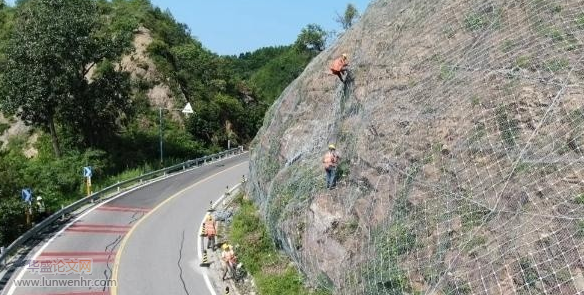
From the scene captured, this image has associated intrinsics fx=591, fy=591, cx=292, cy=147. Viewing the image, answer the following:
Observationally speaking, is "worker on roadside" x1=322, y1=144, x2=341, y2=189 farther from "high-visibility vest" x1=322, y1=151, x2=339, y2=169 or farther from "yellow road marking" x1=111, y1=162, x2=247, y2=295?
"yellow road marking" x1=111, y1=162, x2=247, y2=295

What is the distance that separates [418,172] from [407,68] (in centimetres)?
418

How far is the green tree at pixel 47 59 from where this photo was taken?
31.0 m

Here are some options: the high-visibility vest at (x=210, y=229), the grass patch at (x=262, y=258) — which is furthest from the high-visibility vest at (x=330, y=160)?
the high-visibility vest at (x=210, y=229)

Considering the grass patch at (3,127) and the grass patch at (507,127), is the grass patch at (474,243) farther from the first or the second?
the grass patch at (3,127)

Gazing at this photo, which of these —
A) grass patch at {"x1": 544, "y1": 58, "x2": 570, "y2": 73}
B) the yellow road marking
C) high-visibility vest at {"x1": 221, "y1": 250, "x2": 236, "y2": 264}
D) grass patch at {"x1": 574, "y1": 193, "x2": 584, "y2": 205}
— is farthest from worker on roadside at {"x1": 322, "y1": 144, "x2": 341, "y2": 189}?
grass patch at {"x1": 574, "y1": 193, "x2": 584, "y2": 205}

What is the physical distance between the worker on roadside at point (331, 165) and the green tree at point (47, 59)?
21050 millimetres

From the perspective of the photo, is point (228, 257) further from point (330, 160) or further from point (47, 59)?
point (47, 59)

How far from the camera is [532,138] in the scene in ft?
37.6

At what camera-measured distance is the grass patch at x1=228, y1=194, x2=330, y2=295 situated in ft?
51.8

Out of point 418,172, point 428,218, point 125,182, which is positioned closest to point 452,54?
point 418,172

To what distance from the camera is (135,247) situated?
64.0 feet

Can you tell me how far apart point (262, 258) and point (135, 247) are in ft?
14.8

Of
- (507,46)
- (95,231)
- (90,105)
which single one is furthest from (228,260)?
(90,105)

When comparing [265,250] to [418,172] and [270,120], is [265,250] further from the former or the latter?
[270,120]
